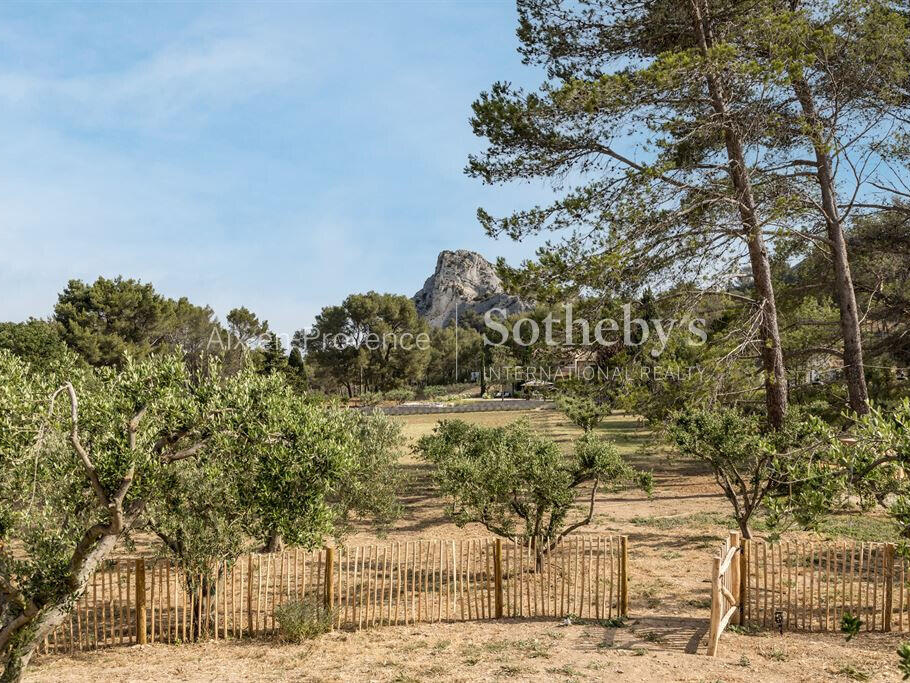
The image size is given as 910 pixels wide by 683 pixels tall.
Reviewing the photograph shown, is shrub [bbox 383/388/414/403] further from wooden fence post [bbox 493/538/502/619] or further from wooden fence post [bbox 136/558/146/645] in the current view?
wooden fence post [bbox 136/558/146/645]

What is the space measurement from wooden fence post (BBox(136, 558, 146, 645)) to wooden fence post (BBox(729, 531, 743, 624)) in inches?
375

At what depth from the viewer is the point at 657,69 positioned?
40.4ft

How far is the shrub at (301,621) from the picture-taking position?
33.0 ft

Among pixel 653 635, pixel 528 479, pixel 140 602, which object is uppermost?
pixel 528 479

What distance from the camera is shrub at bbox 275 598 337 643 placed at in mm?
10062

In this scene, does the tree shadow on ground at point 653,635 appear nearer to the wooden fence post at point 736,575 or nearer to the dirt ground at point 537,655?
the dirt ground at point 537,655

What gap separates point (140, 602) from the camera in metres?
9.95

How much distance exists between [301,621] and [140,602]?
2.63 m

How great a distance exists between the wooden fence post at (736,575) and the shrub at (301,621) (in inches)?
265

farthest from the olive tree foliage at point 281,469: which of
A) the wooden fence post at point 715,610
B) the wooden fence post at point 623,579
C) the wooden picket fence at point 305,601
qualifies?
the wooden fence post at point 715,610

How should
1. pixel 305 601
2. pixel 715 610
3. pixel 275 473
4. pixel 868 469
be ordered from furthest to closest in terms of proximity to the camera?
1. pixel 305 601
2. pixel 715 610
3. pixel 275 473
4. pixel 868 469

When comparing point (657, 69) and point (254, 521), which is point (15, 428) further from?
point (657, 69)

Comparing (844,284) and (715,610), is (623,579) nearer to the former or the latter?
(715,610)

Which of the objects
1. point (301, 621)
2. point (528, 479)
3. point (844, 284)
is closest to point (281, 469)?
point (301, 621)
